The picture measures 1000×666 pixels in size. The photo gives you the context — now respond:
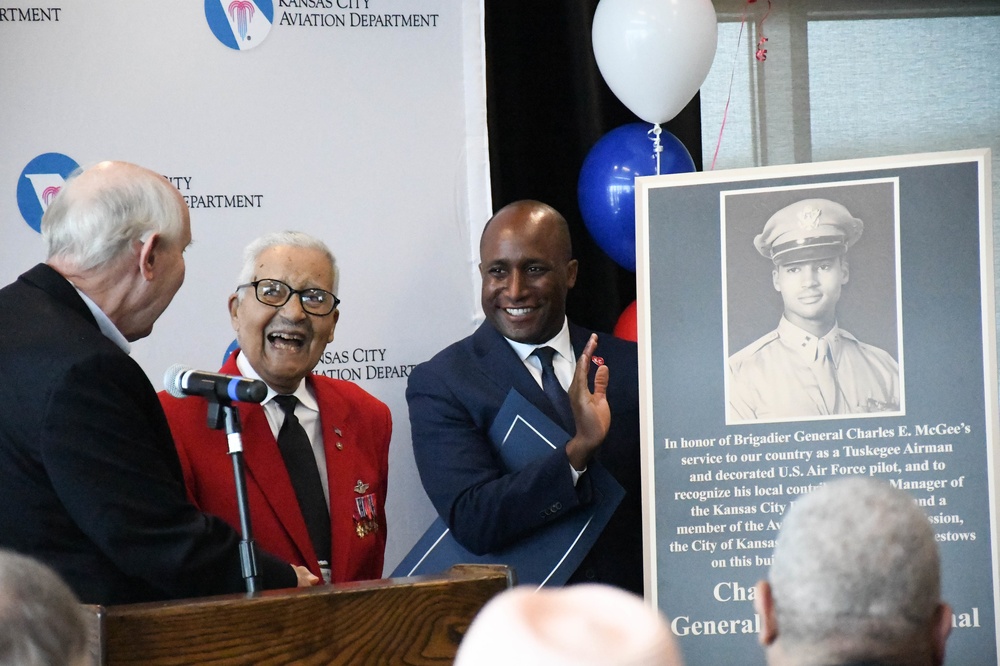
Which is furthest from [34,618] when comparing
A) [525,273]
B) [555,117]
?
[555,117]

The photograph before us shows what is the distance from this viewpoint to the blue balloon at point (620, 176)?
3.73 metres

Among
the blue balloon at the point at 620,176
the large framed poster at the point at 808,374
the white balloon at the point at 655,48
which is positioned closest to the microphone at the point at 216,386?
the large framed poster at the point at 808,374

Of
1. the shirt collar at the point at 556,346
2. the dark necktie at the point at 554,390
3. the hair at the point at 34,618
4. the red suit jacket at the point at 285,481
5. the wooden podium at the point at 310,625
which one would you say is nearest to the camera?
the hair at the point at 34,618

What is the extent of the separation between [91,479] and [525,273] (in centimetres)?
157

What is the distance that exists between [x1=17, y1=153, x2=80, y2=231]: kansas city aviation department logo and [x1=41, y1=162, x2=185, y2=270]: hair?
48.9 inches

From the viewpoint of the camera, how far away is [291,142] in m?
3.88

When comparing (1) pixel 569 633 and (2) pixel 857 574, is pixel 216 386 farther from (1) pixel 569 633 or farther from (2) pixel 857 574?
(1) pixel 569 633

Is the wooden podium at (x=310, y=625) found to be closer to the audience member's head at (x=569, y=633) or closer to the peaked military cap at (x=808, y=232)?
the audience member's head at (x=569, y=633)

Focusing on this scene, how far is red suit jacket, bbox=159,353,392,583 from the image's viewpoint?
272 centimetres

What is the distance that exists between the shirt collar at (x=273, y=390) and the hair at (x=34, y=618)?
5.92ft

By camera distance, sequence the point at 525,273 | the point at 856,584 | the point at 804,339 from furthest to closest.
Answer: the point at 525,273
the point at 804,339
the point at 856,584

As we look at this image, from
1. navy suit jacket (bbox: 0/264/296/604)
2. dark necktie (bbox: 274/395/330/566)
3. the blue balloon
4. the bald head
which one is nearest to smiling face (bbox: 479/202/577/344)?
the bald head

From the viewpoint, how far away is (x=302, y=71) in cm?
390

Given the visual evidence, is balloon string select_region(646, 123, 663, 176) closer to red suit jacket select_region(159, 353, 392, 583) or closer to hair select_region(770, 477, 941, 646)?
red suit jacket select_region(159, 353, 392, 583)
